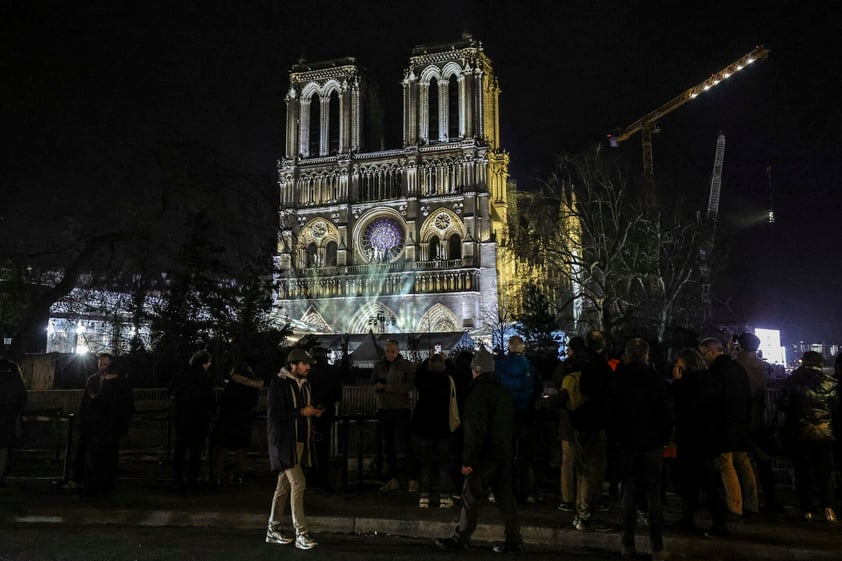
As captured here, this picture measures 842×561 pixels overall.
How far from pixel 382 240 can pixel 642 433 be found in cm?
4651

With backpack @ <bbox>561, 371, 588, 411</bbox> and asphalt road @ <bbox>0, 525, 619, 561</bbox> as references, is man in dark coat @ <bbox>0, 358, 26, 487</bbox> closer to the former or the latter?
asphalt road @ <bbox>0, 525, 619, 561</bbox>

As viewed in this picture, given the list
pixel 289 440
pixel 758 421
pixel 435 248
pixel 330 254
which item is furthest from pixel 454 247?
pixel 289 440

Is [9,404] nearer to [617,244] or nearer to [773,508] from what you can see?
[773,508]

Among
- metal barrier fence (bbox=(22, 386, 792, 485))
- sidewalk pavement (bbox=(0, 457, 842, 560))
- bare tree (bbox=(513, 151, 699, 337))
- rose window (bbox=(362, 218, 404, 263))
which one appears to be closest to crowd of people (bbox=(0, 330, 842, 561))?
sidewalk pavement (bbox=(0, 457, 842, 560))

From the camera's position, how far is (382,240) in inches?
2056

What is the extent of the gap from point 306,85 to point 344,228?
475 inches

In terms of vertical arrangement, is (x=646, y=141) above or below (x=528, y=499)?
above

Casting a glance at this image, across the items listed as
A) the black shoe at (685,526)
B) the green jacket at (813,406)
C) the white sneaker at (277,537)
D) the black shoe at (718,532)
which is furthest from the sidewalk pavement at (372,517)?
the green jacket at (813,406)

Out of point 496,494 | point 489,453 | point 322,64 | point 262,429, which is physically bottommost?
point 496,494

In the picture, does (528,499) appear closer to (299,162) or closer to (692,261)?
(692,261)

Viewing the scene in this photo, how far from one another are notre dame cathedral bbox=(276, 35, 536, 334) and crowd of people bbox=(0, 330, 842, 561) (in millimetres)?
37960

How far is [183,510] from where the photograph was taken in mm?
8203

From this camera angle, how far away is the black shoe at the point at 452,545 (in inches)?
259

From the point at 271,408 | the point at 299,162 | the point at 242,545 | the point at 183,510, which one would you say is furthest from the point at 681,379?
the point at 299,162
